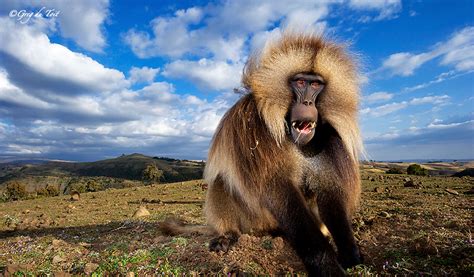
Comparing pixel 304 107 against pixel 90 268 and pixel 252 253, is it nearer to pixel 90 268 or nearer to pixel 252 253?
A: pixel 252 253

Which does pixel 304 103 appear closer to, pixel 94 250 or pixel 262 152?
pixel 262 152

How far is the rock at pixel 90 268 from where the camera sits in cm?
412

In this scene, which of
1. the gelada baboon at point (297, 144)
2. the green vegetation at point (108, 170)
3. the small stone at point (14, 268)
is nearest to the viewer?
the gelada baboon at point (297, 144)

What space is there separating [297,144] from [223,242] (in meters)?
1.75

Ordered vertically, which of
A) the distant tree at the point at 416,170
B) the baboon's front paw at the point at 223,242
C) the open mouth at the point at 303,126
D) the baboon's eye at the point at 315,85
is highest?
the baboon's eye at the point at 315,85

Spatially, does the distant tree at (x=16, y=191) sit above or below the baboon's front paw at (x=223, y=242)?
below

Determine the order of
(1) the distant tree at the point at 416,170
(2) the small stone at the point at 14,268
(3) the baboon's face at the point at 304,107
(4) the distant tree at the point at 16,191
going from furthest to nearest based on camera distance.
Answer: (4) the distant tree at the point at 16,191
(1) the distant tree at the point at 416,170
(2) the small stone at the point at 14,268
(3) the baboon's face at the point at 304,107

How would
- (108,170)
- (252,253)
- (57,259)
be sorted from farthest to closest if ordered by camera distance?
(108,170) < (57,259) < (252,253)

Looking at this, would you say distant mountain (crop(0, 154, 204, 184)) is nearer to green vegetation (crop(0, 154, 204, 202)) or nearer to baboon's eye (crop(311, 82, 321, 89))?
green vegetation (crop(0, 154, 204, 202))

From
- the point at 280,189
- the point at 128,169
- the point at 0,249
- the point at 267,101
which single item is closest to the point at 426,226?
the point at 280,189

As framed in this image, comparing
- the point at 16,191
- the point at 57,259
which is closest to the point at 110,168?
the point at 16,191

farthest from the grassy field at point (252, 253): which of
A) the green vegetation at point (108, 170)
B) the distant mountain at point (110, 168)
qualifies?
the distant mountain at point (110, 168)

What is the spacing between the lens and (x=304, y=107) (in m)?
3.98

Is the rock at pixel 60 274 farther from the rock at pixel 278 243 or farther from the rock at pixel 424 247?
the rock at pixel 424 247
